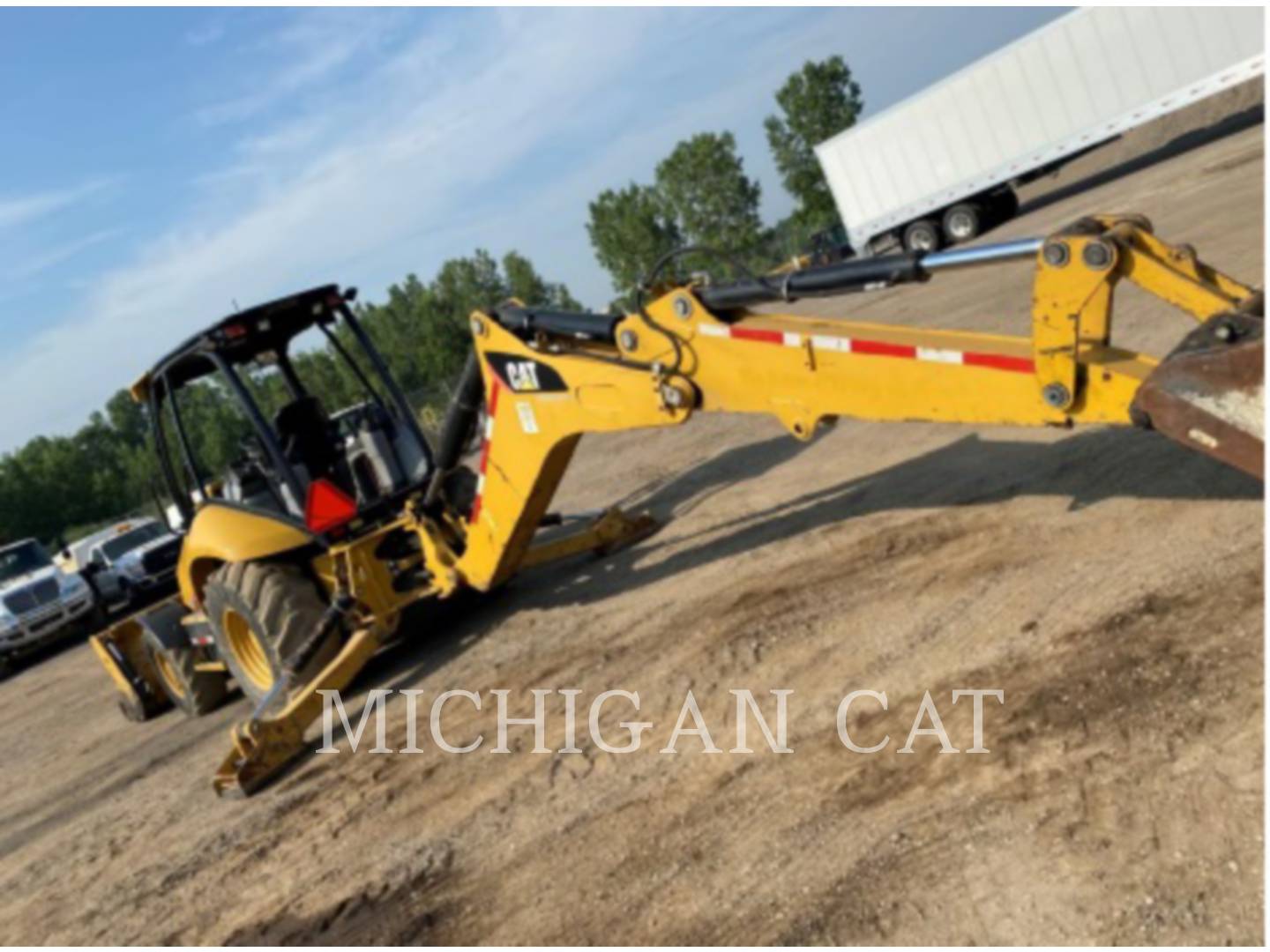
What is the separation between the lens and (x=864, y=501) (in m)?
8.21

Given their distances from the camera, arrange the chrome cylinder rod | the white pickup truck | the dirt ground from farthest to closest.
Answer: the white pickup truck, the chrome cylinder rod, the dirt ground

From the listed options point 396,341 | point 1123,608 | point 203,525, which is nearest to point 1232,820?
point 1123,608

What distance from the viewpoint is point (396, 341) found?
2168 inches

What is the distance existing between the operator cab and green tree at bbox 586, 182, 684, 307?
47.3m

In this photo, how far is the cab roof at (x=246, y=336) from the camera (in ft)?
26.2

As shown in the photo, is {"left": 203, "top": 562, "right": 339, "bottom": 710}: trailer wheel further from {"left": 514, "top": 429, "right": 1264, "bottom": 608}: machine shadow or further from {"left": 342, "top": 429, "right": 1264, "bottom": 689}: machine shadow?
{"left": 514, "top": 429, "right": 1264, "bottom": 608}: machine shadow

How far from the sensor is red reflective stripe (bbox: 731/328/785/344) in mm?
5488

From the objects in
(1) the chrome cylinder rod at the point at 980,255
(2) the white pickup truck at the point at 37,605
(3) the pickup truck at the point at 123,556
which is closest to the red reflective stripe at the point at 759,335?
(1) the chrome cylinder rod at the point at 980,255

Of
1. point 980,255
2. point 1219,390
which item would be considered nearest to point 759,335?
point 980,255

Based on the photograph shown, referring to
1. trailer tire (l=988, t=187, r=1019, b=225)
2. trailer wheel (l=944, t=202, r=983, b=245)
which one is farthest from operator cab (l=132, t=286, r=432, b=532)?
trailer tire (l=988, t=187, r=1019, b=225)

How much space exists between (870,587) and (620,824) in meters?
2.27

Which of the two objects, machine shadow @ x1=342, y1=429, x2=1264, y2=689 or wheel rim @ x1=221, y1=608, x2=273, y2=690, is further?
wheel rim @ x1=221, y1=608, x2=273, y2=690

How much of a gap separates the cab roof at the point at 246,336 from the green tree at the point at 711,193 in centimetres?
4809

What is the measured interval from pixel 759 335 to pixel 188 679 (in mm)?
6004
